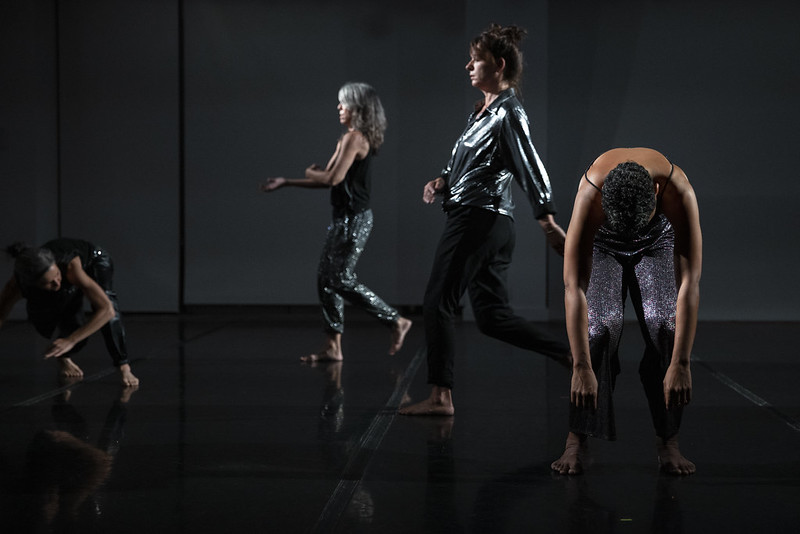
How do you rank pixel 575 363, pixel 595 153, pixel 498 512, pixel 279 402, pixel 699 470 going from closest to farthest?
pixel 498 512 < pixel 575 363 < pixel 699 470 < pixel 279 402 < pixel 595 153

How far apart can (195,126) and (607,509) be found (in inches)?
257

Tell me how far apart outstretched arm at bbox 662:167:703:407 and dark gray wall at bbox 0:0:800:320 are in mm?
5404

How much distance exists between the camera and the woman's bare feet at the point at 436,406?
142 inches

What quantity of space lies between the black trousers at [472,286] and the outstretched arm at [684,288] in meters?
1.08

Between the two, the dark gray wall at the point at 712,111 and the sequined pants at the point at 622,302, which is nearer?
the sequined pants at the point at 622,302

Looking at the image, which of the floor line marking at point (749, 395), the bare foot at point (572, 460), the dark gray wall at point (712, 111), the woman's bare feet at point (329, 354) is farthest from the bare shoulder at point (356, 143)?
the dark gray wall at point (712, 111)

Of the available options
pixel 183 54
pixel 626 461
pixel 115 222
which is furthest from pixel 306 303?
pixel 626 461

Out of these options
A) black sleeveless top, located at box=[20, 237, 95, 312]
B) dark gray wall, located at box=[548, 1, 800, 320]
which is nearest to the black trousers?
black sleeveless top, located at box=[20, 237, 95, 312]

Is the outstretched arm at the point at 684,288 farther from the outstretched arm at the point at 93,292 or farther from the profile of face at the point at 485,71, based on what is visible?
the outstretched arm at the point at 93,292

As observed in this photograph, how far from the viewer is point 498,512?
7.61 ft

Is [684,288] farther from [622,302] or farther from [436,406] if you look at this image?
→ [436,406]

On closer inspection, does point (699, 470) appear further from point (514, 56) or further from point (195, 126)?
point (195, 126)

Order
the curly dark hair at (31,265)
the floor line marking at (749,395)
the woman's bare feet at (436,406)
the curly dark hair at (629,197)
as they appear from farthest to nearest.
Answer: the curly dark hair at (31,265)
the woman's bare feet at (436,406)
the floor line marking at (749,395)
the curly dark hair at (629,197)

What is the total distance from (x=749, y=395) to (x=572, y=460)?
5.67 ft
